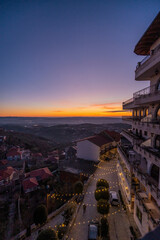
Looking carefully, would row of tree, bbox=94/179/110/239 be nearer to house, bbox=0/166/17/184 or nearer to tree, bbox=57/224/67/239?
tree, bbox=57/224/67/239

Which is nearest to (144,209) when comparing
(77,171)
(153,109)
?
(153,109)

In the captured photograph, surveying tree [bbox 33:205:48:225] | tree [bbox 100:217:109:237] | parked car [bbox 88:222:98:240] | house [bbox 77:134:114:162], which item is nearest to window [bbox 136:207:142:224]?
tree [bbox 100:217:109:237]

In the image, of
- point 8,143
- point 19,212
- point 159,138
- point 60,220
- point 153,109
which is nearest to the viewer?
point 159,138

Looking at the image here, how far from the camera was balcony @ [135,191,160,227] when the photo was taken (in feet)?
26.0

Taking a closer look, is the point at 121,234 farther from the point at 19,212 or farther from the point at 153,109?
the point at 19,212

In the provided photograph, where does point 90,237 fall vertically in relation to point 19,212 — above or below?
above


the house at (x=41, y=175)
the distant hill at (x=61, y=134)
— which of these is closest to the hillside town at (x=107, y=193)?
the house at (x=41, y=175)

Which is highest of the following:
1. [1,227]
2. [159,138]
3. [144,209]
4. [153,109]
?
[153,109]

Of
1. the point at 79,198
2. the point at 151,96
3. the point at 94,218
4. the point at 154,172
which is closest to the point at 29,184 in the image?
the point at 79,198

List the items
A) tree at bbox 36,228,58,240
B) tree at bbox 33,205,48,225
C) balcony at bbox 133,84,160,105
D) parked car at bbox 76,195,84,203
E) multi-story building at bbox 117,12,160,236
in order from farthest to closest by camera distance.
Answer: parked car at bbox 76,195,84,203 → tree at bbox 33,205,48,225 → balcony at bbox 133,84,160,105 → tree at bbox 36,228,58,240 → multi-story building at bbox 117,12,160,236

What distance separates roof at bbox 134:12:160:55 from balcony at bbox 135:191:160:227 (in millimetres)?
13624

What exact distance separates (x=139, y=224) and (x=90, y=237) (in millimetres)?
4107

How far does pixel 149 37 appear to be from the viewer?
11430 mm

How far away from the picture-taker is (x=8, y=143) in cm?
5525
